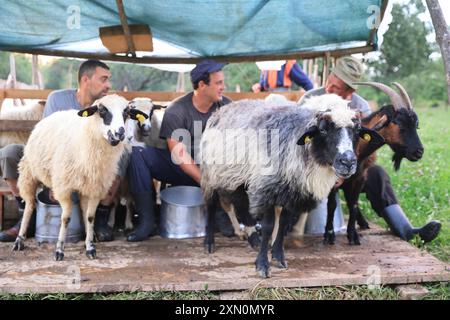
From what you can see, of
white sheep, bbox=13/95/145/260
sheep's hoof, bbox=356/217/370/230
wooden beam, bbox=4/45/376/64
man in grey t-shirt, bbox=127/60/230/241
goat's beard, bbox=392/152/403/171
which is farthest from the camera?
wooden beam, bbox=4/45/376/64

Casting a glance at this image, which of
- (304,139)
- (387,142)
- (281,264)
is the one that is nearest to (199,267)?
(281,264)

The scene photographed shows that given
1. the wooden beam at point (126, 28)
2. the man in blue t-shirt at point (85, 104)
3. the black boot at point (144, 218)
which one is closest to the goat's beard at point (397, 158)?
the black boot at point (144, 218)

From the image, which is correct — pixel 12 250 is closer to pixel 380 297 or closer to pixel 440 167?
pixel 380 297

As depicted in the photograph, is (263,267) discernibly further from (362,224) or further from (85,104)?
(85,104)

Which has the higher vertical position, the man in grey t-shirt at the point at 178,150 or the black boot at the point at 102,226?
the man in grey t-shirt at the point at 178,150

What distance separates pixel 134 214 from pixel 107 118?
1.98 metres

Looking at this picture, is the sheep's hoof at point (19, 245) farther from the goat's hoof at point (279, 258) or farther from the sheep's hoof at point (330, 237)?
the sheep's hoof at point (330, 237)

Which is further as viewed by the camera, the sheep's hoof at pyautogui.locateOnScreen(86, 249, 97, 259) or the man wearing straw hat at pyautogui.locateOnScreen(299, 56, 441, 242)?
the man wearing straw hat at pyautogui.locateOnScreen(299, 56, 441, 242)

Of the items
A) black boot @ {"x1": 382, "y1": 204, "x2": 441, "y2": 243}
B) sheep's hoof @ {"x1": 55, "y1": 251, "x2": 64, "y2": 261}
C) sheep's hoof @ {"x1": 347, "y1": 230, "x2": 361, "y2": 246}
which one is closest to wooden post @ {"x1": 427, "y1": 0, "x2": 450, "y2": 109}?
black boot @ {"x1": 382, "y1": 204, "x2": 441, "y2": 243}

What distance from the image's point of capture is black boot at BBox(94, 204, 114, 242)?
15.9ft

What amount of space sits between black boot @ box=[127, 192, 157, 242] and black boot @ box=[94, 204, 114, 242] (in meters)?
0.20

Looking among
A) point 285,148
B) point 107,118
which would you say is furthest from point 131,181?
point 285,148

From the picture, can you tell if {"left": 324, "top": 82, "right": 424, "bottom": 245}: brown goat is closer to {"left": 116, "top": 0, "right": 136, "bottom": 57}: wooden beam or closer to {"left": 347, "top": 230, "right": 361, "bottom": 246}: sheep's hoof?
{"left": 347, "top": 230, "right": 361, "bottom": 246}: sheep's hoof

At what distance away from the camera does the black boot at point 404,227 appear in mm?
4789
